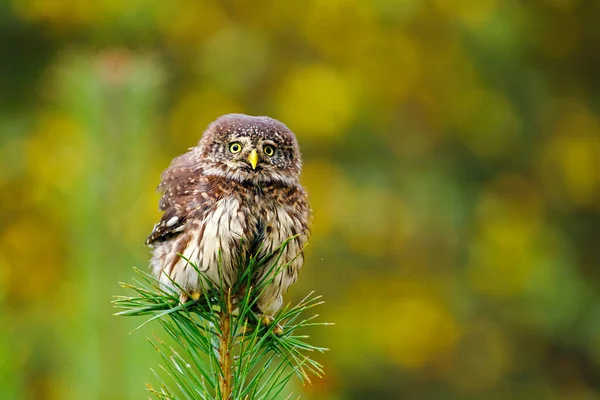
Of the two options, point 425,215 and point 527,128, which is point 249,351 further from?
point 527,128

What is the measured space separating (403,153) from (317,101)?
0.87m

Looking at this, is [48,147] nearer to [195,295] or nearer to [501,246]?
[501,246]

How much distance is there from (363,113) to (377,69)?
62 cm

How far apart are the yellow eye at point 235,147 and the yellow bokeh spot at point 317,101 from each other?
3886 millimetres

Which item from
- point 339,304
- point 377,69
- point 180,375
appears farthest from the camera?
point 377,69

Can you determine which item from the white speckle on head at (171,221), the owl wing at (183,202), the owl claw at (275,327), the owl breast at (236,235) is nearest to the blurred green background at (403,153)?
the owl wing at (183,202)

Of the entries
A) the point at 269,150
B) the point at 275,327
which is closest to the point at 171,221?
the point at 269,150

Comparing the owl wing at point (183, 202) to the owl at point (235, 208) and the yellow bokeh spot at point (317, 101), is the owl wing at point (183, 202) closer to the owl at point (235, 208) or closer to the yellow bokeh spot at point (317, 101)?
the owl at point (235, 208)

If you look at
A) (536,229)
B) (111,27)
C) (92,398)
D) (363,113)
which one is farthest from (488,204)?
(92,398)

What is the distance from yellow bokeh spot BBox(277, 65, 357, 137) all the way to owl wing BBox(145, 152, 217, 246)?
154 inches

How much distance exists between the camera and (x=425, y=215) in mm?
7133

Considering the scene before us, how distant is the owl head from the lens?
2.85 metres

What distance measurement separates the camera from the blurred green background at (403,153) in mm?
6945

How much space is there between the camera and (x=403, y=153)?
23.9ft
